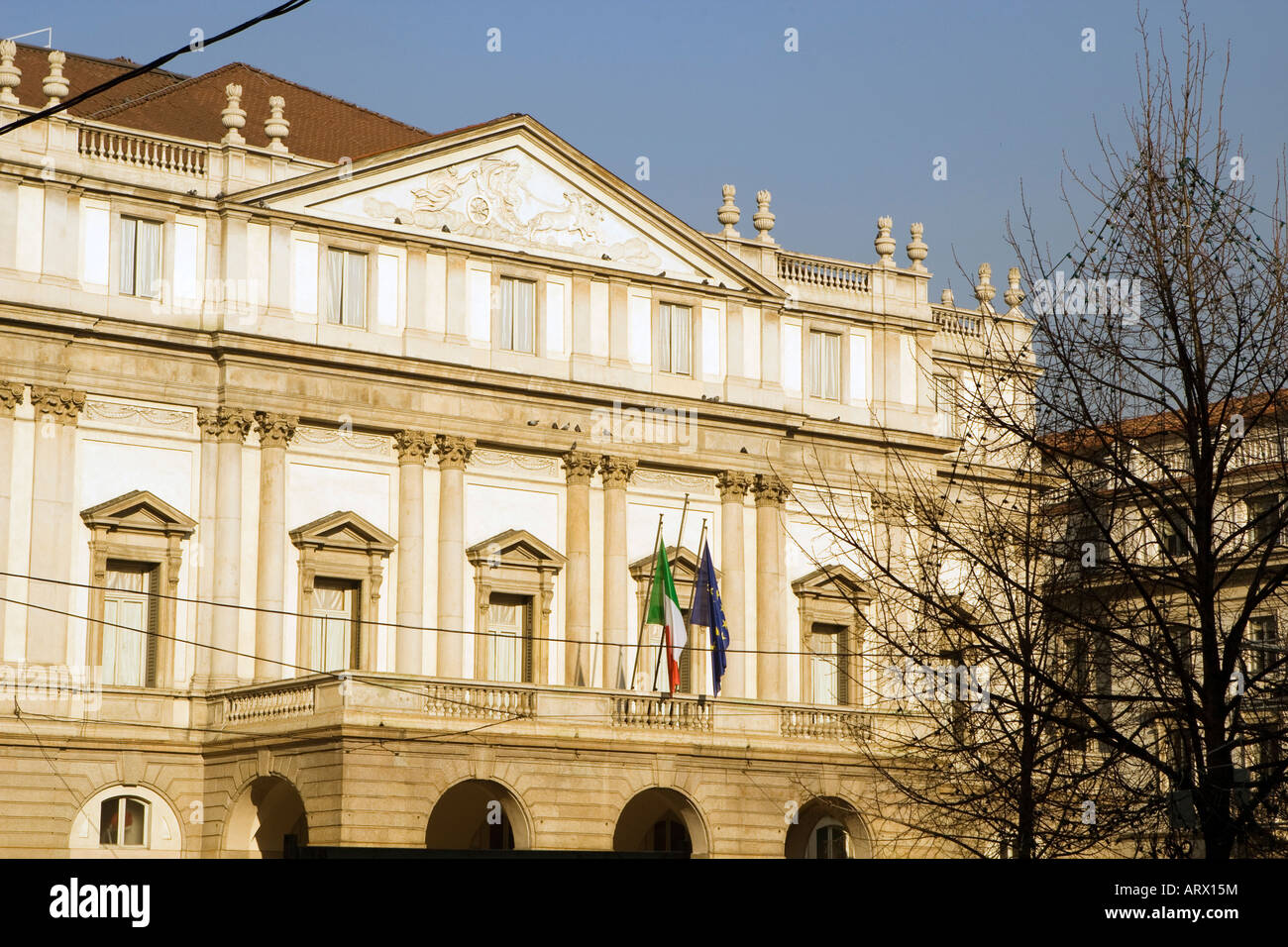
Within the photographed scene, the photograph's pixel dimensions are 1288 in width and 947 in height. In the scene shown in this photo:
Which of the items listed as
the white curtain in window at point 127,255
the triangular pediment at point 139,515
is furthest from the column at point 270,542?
the white curtain in window at point 127,255

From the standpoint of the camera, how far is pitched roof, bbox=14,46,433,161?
49.4 meters

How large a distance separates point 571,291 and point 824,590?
375 inches

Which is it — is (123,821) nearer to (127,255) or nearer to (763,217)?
(127,255)

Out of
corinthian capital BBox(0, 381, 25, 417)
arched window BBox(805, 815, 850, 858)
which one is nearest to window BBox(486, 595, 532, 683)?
arched window BBox(805, 815, 850, 858)

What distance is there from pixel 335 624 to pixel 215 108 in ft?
48.5

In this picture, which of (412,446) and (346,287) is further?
(346,287)

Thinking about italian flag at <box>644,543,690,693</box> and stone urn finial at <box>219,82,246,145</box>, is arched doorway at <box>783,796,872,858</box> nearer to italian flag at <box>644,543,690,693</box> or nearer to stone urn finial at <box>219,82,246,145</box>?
italian flag at <box>644,543,690,693</box>

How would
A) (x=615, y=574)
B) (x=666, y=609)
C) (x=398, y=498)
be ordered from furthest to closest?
(x=615, y=574)
(x=398, y=498)
(x=666, y=609)

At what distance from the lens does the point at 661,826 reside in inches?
1896

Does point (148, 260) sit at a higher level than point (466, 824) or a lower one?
higher

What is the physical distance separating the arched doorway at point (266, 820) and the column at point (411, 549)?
12.3 ft

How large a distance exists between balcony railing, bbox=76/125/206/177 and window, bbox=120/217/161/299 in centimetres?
132

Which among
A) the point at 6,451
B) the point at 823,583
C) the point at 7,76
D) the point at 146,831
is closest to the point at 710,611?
the point at 823,583
